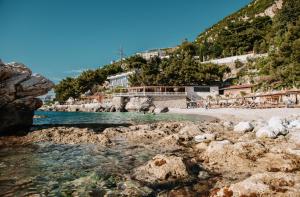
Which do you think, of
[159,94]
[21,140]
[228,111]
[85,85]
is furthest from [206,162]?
[85,85]

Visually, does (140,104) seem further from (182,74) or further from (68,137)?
(68,137)

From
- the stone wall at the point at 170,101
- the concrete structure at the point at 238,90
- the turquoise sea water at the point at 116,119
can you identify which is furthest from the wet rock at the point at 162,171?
the stone wall at the point at 170,101

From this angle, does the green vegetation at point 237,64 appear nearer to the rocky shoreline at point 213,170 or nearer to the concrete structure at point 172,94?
the concrete structure at point 172,94

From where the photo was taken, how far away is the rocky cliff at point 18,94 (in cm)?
2834

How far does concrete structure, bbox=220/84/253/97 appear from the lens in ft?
226

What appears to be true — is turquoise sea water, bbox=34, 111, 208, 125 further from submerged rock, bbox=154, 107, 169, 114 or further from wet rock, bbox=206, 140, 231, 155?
wet rock, bbox=206, 140, 231, 155

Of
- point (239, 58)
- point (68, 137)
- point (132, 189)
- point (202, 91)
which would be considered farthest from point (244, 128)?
point (239, 58)

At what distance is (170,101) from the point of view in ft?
250

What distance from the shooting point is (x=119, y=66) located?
114m

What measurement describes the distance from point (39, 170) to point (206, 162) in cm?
787

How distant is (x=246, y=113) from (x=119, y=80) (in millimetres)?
61720

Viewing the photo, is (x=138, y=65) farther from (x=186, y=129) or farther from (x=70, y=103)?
(x=186, y=129)

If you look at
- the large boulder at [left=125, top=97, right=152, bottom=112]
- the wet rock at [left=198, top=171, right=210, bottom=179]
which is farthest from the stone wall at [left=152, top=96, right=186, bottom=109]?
the wet rock at [left=198, top=171, right=210, bottom=179]

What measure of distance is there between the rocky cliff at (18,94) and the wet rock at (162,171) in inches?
785
